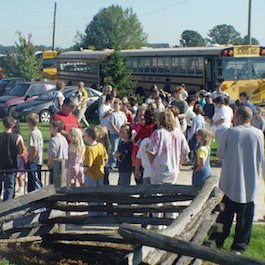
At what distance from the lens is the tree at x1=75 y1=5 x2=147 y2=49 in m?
105

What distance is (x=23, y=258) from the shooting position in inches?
317

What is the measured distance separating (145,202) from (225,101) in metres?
6.69

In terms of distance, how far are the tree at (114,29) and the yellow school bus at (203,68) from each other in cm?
7021

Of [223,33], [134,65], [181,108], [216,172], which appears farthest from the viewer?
[223,33]

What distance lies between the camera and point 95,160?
1003 cm

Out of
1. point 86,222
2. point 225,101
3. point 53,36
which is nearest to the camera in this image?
point 86,222

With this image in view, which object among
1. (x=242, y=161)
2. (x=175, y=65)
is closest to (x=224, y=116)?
(x=242, y=161)

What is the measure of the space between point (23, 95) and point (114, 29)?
8315cm

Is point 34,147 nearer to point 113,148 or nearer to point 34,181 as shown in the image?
point 34,181

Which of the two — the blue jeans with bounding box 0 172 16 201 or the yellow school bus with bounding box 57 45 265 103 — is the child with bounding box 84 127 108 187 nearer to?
the blue jeans with bounding box 0 172 16 201

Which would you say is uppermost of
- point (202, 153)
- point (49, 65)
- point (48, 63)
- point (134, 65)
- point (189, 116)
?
point (48, 63)

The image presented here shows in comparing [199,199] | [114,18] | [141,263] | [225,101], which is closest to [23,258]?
[199,199]

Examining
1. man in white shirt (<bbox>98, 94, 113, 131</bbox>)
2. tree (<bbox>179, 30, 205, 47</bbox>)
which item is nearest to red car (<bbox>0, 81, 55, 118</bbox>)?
man in white shirt (<bbox>98, 94, 113, 131</bbox>)

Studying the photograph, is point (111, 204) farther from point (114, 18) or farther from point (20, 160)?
point (114, 18)
